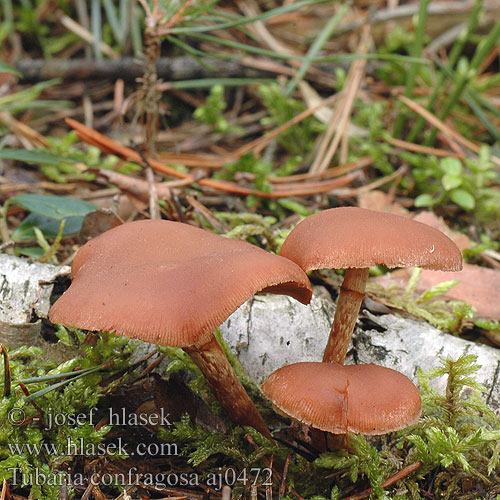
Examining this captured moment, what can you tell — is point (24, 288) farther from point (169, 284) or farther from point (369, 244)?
point (369, 244)

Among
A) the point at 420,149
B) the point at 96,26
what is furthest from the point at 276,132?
the point at 96,26

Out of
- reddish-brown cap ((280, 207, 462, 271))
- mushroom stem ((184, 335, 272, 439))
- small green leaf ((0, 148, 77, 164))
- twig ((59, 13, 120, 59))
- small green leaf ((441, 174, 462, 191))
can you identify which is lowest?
mushroom stem ((184, 335, 272, 439))

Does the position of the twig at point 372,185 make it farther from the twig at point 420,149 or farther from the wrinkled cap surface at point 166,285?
the wrinkled cap surface at point 166,285

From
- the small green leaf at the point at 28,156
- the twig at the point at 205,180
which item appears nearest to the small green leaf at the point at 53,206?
the small green leaf at the point at 28,156

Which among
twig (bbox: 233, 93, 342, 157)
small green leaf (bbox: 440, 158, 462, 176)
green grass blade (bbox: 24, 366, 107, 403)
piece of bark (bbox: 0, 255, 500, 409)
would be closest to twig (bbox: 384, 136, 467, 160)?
small green leaf (bbox: 440, 158, 462, 176)

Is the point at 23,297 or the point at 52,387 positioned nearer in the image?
the point at 52,387

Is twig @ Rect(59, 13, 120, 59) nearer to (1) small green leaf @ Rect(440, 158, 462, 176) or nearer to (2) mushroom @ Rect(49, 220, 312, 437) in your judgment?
(1) small green leaf @ Rect(440, 158, 462, 176)

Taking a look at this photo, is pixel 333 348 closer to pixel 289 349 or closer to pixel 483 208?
pixel 289 349
